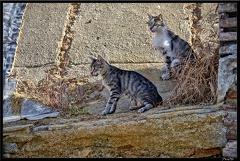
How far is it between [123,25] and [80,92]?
178cm

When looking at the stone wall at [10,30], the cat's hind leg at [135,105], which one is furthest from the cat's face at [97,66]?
the stone wall at [10,30]

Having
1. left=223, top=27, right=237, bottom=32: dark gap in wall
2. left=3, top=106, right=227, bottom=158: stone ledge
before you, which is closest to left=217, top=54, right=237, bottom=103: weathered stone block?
left=3, top=106, right=227, bottom=158: stone ledge

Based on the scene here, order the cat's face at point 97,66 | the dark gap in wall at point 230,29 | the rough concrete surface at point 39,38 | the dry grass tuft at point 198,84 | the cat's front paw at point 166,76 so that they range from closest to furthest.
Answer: the dark gap in wall at point 230,29, the dry grass tuft at point 198,84, the cat's face at point 97,66, the cat's front paw at point 166,76, the rough concrete surface at point 39,38

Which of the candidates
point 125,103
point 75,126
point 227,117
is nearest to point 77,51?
point 125,103

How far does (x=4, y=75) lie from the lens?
1094 cm

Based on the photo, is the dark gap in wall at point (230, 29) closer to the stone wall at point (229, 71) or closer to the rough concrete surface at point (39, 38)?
the stone wall at point (229, 71)

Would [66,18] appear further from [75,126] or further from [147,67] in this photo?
[75,126]

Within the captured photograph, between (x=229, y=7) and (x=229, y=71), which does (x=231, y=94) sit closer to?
(x=229, y=71)

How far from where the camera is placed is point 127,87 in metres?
9.71

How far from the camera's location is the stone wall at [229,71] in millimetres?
8578

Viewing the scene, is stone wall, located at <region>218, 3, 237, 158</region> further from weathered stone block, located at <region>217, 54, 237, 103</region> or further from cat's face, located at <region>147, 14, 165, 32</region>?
cat's face, located at <region>147, 14, 165, 32</region>

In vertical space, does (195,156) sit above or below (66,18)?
below

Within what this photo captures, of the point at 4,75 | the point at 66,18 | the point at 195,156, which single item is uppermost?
the point at 66,18

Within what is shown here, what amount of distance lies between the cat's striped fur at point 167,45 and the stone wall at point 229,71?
1.32 m
